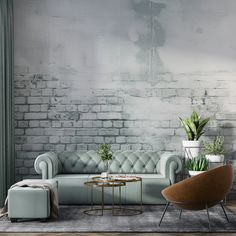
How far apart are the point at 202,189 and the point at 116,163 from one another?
9.17 ft

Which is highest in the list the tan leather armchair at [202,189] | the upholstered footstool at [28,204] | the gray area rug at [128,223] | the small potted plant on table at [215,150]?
the small potted plant on table at [215,150]

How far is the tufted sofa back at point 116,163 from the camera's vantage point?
858 cm

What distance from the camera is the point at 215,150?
847 cm

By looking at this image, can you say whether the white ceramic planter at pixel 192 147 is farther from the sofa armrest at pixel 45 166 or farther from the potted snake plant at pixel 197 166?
the sofa armrest at pixel 45 166

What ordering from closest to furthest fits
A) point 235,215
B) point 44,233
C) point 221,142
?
1. point 44,233
2. point 235,215
3. point 221,142

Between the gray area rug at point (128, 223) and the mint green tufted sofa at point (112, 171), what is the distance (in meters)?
0.56

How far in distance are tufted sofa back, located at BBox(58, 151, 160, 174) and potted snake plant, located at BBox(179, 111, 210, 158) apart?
502 mm

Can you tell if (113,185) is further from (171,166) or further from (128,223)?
(171,166)

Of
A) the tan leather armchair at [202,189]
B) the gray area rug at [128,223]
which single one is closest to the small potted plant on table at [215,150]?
the gray area rug at [128,223]

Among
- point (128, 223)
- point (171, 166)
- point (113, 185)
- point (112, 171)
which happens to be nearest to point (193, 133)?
point (171, 166)

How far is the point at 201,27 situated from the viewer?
8969mm

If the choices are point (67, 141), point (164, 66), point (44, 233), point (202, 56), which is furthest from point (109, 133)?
point (44, 233)

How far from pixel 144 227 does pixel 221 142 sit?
2.95m

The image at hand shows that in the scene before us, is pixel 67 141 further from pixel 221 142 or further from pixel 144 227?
pixel 144 227
